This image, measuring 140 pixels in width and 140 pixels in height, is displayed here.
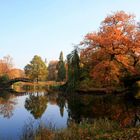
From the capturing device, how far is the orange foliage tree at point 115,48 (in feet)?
137

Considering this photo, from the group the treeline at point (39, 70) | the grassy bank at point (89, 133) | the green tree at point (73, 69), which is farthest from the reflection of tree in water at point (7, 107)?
the treeline at point (39, 70)

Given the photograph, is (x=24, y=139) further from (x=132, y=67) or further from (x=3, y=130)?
(x=132, y=67)

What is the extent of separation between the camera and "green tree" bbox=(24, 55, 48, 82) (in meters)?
85.0

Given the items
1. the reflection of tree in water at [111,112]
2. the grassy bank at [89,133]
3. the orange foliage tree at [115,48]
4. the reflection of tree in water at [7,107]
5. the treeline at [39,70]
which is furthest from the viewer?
the treeline at [39,70]

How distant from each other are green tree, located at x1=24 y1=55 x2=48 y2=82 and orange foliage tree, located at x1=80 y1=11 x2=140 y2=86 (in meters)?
42.3

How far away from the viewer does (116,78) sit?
4288cm

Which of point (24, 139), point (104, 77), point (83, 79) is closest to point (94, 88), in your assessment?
point (83, 79)

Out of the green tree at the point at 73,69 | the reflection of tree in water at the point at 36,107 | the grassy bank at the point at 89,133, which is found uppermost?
the green tree at the point at 73,69

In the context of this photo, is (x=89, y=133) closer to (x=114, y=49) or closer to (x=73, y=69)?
(x=114, y=49)

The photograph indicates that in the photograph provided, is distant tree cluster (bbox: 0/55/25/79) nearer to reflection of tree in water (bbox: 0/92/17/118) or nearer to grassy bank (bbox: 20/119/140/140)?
reflection of tree in water (bbox: 0/92/17/118)

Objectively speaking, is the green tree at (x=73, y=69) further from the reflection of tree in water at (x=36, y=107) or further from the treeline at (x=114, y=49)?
the reflection of tree in water at (x=36, y=107)

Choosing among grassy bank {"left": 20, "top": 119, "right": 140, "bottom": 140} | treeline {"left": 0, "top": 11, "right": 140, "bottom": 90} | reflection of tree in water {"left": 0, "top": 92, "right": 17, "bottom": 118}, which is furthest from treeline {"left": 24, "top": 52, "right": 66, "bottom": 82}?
grassy bank {"left": 20, "top": 119, "right": 140, "bottom": 140}

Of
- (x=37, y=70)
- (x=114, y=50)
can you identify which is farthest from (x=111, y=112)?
(x=37, y=70)

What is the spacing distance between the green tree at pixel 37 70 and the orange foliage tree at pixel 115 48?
139 ft
